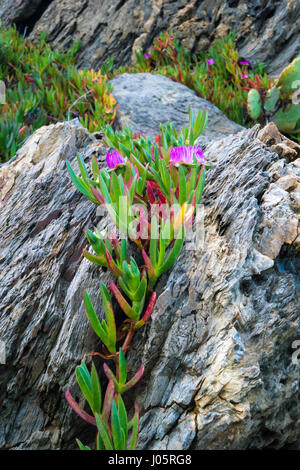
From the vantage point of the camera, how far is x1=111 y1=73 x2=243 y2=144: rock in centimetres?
439

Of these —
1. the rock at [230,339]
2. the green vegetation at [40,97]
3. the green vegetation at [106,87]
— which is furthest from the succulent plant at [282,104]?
the rock at [230,339]

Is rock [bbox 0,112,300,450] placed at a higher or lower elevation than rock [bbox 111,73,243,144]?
higher

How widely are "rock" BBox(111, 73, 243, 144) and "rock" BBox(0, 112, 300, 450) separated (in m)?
2.40

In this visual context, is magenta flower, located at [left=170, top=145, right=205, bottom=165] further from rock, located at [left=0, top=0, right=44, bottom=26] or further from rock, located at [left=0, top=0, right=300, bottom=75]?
rock, located at [left=0, top=0, right=44, bottom=26]

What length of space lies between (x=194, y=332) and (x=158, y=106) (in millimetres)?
3577

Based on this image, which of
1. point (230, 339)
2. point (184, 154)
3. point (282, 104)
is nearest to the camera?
point (230, 339)

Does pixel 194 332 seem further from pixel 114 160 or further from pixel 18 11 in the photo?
pixel 18 11

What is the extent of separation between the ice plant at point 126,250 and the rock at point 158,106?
7.23ft

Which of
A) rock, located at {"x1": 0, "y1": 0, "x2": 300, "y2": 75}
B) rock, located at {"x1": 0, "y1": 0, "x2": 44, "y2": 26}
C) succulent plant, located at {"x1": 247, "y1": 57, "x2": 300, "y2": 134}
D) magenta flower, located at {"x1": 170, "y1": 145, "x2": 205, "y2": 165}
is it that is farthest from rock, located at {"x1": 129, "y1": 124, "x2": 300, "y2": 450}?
rock, located at {"x1": 0, "y1": 0, "x2": 44, "y2": 26}

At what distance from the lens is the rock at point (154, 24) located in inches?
239

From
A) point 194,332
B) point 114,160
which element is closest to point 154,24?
point 114,160

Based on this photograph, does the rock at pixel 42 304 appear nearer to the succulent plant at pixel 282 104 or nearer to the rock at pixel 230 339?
the rock at pixel 230 339

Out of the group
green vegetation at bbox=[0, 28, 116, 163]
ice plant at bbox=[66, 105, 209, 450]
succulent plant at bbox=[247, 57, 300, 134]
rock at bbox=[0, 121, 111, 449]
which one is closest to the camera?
ice plant at bbox=[66, 105, 209, 450]

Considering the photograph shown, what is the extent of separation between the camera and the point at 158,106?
183 inches
